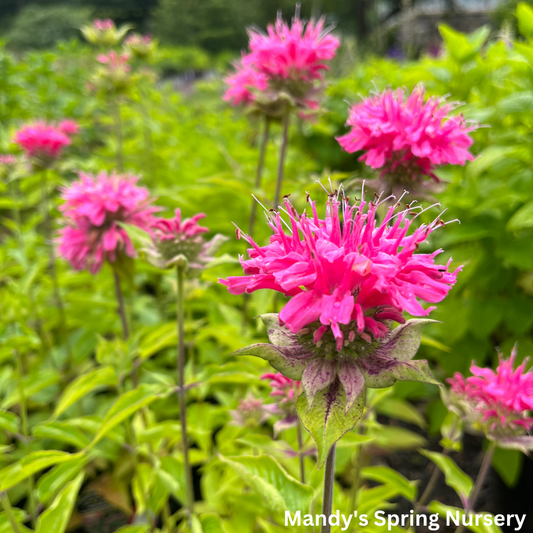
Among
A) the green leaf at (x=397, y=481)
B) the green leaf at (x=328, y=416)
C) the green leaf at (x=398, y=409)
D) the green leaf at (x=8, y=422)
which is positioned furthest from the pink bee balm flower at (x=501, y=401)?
the green leaf at (x=8, y=422)

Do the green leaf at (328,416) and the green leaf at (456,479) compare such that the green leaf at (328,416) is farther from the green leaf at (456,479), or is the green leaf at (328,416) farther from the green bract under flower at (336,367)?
the green leaf at (456,479)

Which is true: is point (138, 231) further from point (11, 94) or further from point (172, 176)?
point (11, 94)

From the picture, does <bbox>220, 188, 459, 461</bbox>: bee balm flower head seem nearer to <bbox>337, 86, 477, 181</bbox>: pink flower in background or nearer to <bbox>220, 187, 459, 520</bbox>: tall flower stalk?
<bbox>220, 187, 459, 520</bbox>: tall flower stalk

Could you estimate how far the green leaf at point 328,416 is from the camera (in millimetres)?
482

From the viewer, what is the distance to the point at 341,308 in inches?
19.1

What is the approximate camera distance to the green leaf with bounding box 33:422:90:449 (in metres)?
0.95

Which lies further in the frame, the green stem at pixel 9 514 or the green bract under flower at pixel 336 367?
the green stem at pixel 9 514

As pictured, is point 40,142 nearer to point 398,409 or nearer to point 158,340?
point 158,340

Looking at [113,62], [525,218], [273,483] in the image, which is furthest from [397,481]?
[113,62]

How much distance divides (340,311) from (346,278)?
50mm

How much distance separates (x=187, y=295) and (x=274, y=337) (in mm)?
725

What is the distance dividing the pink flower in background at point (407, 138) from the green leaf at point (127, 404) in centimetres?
62

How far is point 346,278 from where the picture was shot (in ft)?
1.69

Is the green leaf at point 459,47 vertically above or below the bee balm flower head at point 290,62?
above
